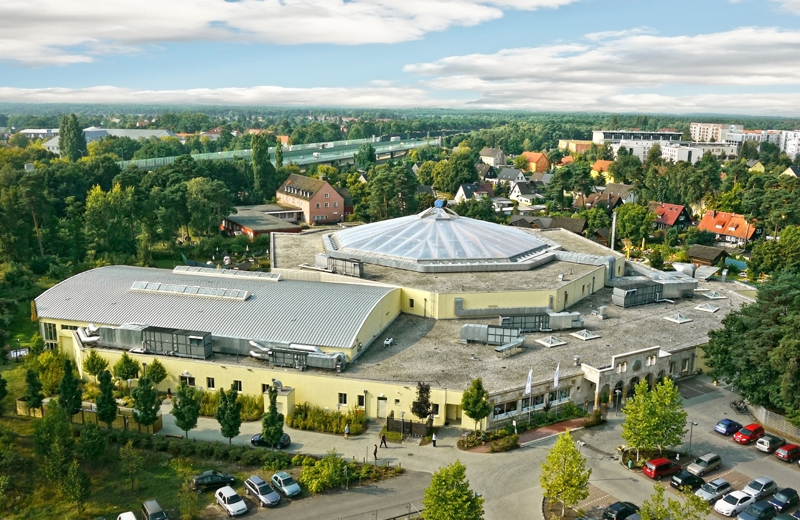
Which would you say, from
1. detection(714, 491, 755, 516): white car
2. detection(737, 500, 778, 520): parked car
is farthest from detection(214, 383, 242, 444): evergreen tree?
detection(737, 500, 778, 520): parked car

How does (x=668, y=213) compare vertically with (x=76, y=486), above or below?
above

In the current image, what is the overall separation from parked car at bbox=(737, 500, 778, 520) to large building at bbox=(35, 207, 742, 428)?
1091cm

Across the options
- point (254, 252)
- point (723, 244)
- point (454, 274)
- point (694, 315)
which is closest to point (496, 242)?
point (454, 274)

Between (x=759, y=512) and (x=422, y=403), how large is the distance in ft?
53.6

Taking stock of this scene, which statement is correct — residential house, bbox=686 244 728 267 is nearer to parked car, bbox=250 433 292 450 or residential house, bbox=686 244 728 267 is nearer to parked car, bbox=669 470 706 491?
parked car, bbox=669 470 706 491

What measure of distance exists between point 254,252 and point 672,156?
6332 inches

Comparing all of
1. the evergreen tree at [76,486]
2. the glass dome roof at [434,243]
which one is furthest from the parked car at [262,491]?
the glass dome roof at [434,243]

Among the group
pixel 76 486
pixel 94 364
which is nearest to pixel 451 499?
pixel 76 486

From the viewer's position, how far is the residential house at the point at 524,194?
123662mm

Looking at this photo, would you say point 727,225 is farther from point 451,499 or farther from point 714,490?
point 451,499

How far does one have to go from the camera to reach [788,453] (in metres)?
33.0

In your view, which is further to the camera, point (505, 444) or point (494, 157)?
point (494, 157)

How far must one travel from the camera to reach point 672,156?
196750 mm

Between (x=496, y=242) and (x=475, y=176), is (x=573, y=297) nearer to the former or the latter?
(x=496, y=242)
